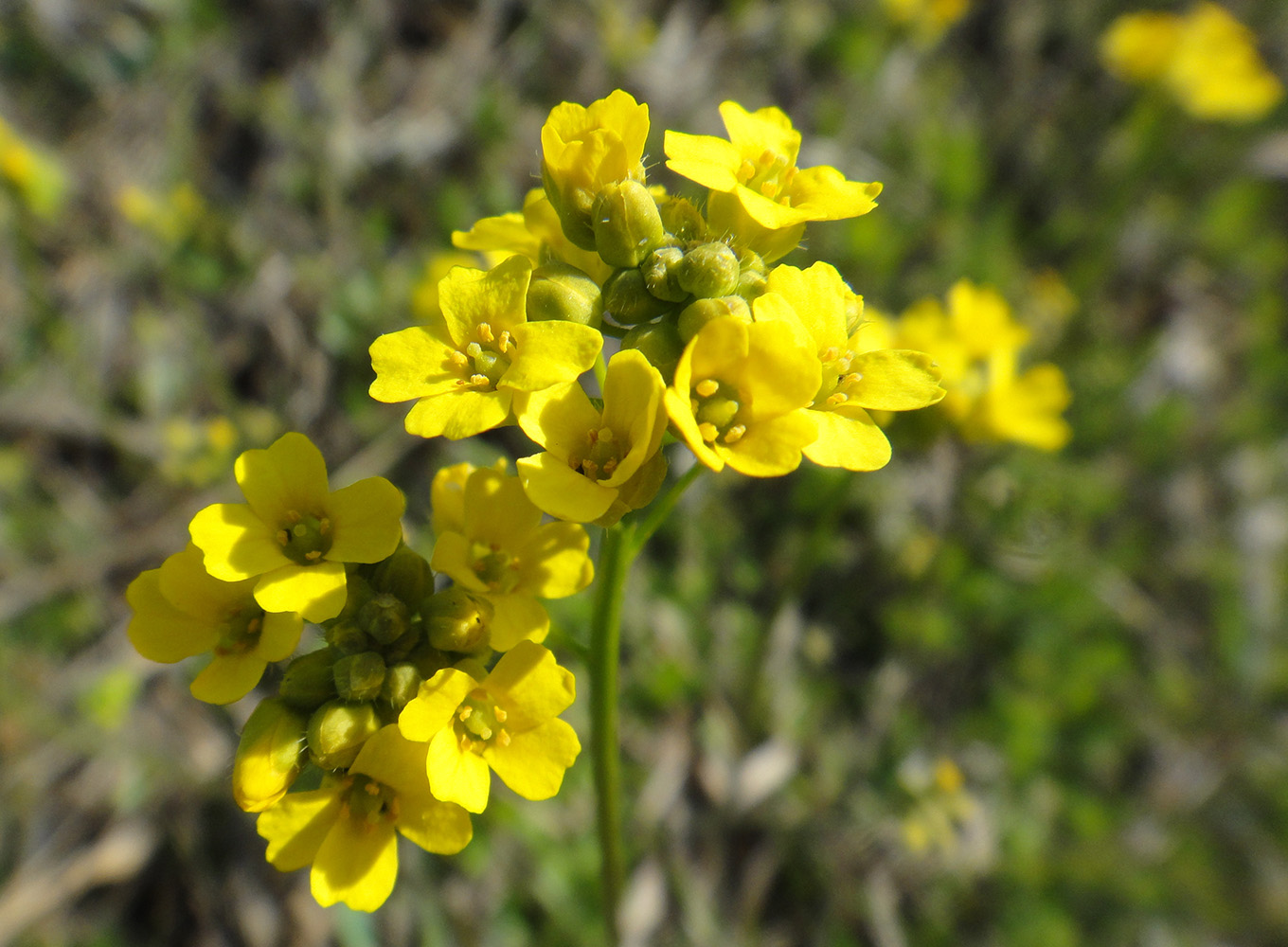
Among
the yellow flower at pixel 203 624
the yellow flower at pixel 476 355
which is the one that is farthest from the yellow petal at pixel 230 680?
the yellow flower at pixel 476 355

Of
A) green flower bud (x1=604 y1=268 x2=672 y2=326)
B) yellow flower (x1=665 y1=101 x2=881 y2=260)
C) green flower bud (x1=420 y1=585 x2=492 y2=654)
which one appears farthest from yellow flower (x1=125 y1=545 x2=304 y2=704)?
yellow flower (x1=665 y1=101 x2=881 y2=260)

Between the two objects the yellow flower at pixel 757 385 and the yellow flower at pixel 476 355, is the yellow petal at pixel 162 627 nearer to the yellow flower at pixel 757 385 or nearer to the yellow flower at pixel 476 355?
the yellow flower at pixel 476 355

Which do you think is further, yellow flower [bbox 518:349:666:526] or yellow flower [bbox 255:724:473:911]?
yellow flower [bbox 255:724:473:911]

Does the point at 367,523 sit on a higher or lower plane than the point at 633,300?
lower

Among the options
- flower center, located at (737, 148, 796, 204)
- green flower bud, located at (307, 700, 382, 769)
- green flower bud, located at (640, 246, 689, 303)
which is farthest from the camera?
flower center, located at (737, 148, 796, 204)

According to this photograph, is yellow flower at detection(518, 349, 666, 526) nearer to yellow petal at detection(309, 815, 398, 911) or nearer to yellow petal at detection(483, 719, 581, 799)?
yellow petal at detection(483, 719, 581, 799)

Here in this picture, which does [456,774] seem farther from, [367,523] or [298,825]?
[367,523]

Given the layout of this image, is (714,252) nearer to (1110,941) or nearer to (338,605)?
(338,605)

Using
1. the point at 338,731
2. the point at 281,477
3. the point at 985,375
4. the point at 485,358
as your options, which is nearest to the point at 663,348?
the point at 485,358
